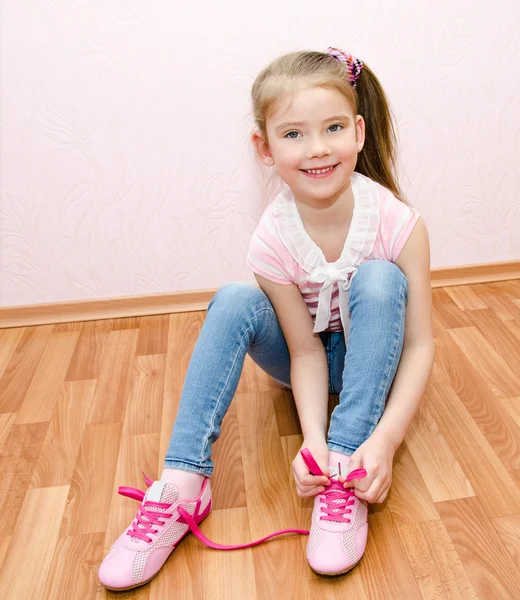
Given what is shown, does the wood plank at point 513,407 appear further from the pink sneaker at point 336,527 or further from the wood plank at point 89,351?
the wood plank at point 89,351

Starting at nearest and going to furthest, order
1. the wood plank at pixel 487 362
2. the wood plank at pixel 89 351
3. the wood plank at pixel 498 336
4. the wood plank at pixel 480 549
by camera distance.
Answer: the wood plank at pixel 480 549 < the wood plank at pixel 487 362 < the wood plank at pixel 498 336 < the wood plank at pixel 89 351

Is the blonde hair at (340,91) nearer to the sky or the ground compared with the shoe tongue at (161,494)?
nearer to the sky

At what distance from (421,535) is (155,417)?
1.85ft

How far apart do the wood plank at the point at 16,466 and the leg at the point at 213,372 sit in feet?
0.89

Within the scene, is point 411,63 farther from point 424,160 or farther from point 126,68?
point 126,68

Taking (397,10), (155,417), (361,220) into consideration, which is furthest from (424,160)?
(155,417)

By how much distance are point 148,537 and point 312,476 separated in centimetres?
24

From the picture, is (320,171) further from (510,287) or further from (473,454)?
(510,287)

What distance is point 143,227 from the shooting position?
67.0 inches

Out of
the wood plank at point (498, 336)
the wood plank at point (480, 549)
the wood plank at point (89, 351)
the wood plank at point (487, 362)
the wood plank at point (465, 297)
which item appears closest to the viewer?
the wood plank at point (480, 549)

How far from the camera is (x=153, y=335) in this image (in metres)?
1.69

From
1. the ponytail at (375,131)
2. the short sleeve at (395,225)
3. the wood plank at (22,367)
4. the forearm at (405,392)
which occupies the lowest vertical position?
the wood plank at (22,367)

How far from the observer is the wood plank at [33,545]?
958mm

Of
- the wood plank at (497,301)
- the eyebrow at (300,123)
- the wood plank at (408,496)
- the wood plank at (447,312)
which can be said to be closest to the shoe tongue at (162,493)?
the wood plank at (408,496)
